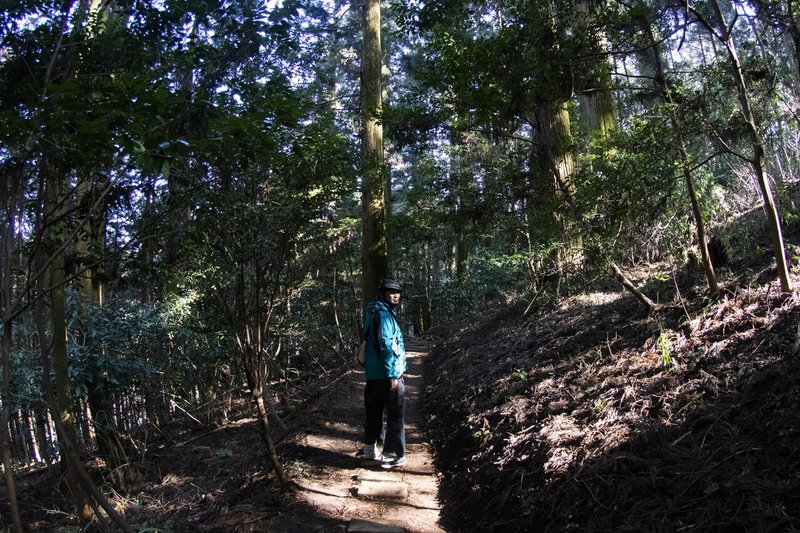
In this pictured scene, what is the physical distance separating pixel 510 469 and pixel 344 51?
79.7 ft

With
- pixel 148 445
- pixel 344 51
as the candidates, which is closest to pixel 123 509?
pixel 148 445

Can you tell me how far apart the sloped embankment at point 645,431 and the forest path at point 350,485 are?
24cm

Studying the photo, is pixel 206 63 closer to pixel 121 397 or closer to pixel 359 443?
pixel 359 443

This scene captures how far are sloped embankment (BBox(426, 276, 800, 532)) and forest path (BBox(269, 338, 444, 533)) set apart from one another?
0.24m

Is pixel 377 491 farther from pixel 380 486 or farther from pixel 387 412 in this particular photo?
pixel 387 412

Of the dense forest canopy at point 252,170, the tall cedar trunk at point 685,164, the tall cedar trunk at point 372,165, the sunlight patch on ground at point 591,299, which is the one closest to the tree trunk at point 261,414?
the dense forest canopy at point 252,170

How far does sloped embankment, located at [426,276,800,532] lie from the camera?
9.09 feet

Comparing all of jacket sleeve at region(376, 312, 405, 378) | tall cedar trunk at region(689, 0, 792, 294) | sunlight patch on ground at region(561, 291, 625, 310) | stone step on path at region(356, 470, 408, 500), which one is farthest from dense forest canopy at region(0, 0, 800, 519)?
jacket sleeve at region(376, 312, 405, 378)

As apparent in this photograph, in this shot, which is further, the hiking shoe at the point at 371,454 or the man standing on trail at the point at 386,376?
the hiking shoe at the point at 371,454

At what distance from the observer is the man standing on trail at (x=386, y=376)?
501 cm

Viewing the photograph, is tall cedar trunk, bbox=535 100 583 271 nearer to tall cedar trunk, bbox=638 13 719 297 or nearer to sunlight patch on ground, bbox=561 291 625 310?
sunlight patch on ground, bbox=561 291 625 310

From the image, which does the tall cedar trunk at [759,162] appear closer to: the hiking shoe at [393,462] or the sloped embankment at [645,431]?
the sloped embankment at [645,431]

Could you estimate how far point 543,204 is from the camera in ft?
25.7

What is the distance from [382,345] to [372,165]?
18.5 ft
